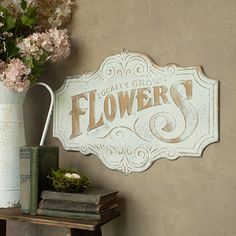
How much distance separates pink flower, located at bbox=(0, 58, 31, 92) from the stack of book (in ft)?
1.10

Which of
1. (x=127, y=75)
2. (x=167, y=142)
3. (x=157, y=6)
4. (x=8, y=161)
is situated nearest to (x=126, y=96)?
(x=127, y=75)

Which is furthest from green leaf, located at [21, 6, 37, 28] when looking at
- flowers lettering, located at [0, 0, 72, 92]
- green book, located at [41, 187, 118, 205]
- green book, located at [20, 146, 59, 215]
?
green book, located at [41, 187, 118, 205]

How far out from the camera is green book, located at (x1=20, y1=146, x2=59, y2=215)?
1.08m

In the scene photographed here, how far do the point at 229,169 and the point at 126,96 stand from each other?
38 cm

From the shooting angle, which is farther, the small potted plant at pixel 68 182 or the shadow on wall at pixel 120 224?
the shadow on wall at pixel 120 224

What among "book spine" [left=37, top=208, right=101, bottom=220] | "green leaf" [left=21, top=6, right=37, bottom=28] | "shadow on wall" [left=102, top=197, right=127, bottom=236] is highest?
"green leaf" [left=21, top=6, right=37, bottom=28]

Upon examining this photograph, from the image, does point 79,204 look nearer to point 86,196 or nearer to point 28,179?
point 86,196

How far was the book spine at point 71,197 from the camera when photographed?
101cm

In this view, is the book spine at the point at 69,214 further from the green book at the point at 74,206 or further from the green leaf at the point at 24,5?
the green leaf at the point at 24,5

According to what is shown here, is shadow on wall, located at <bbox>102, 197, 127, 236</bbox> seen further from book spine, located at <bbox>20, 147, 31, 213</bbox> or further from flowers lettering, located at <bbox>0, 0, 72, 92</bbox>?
flowers lettering, located at <bbox>0, 0, 72, 92</bbox>

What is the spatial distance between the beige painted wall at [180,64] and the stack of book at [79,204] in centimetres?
12

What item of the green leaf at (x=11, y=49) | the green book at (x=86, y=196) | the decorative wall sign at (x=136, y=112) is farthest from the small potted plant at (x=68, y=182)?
the green leaf at (x=11, y=49)

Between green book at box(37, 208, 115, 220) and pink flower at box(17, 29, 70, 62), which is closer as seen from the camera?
green book at box(37, 208, 115, 220)

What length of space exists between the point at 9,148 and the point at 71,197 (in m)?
0.29
